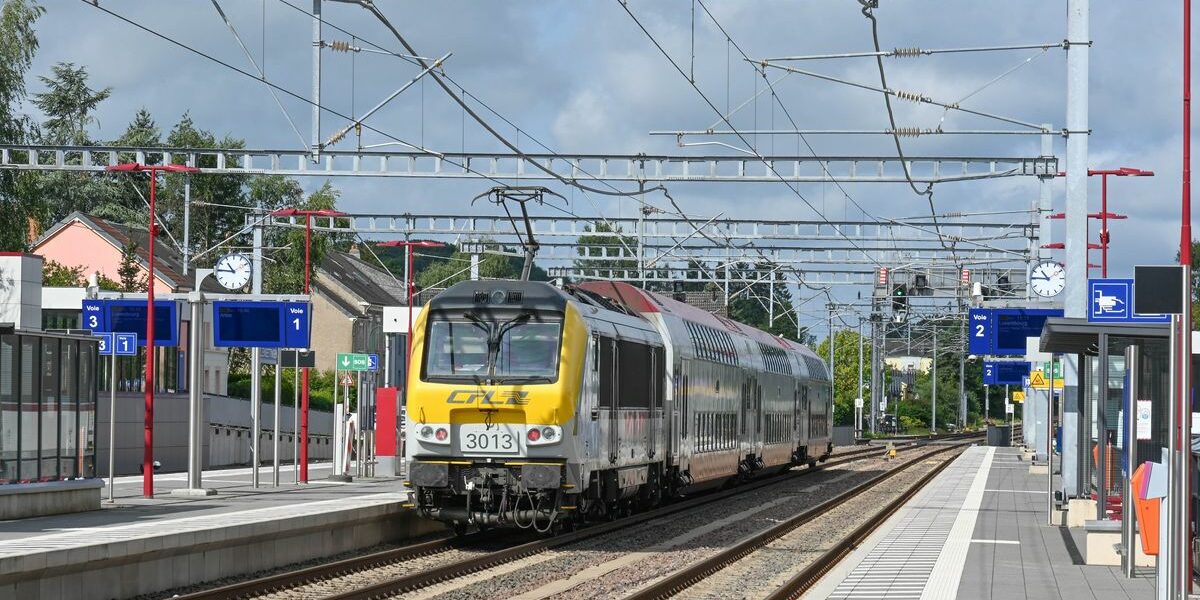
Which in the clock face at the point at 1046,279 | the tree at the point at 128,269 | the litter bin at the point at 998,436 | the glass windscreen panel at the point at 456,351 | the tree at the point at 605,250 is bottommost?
the litter bin at the point at 998,436

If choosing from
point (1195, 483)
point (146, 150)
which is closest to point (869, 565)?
point (1195, 483)

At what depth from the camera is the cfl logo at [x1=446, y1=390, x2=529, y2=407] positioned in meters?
20.6

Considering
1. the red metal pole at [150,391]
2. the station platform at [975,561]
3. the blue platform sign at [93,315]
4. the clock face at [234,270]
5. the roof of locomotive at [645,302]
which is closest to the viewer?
the station platform at [975,561]

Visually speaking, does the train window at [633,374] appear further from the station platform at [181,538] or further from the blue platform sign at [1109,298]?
the blue platform sign at [1109,298]

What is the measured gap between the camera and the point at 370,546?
68.9 feet

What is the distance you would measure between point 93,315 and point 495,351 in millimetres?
10287

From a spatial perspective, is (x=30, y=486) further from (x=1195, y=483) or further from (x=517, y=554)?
(x=1195, y=483)

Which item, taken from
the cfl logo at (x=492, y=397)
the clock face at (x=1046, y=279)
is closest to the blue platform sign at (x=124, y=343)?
the cfl logo at (x=492, y=397)

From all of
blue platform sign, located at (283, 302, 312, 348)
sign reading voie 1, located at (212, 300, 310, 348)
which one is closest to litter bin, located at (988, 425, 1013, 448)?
blue platform sign, located at (283, 302, 312, 348)

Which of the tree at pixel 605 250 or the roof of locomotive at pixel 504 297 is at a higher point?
the tree at pixel 605 250

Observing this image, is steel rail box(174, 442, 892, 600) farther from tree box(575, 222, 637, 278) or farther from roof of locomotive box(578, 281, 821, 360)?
tree box(575, 222, 637, 278)

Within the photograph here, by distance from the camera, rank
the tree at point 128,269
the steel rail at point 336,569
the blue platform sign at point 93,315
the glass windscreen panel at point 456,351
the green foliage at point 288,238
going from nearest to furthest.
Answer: the steel rail at point 336,569, the glass windscreen panel at point 456,351, the blue platform sign at point 93,315, the tree at point 128,269, the green foliage at point 288,238

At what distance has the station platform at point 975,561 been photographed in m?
15.8

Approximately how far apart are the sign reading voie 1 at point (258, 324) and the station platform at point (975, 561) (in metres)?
10.1
